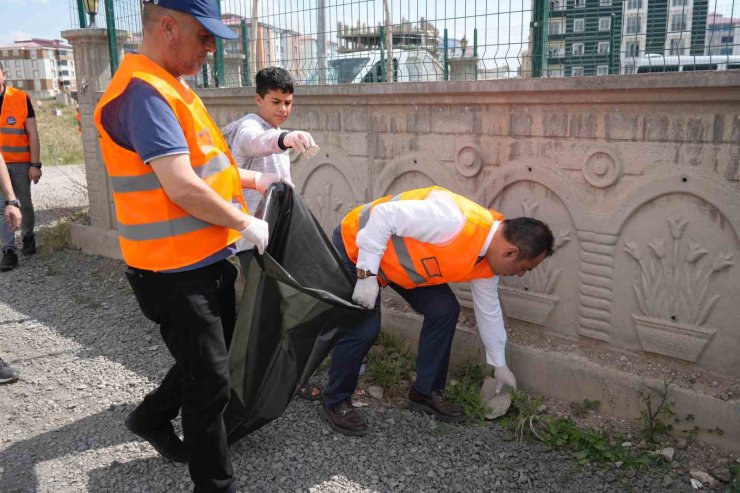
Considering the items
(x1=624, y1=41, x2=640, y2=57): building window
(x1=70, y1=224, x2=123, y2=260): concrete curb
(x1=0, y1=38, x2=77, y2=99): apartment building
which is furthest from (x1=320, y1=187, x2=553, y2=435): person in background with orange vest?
(x1=0, y1=38, x2=77, y2=99): apartment building

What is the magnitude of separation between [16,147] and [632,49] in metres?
5.70

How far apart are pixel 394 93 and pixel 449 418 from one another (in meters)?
2.02

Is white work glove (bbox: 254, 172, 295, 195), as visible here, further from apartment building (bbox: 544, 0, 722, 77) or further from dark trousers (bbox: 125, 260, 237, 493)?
apartment building (bbox: 544, 0, 722, 77)

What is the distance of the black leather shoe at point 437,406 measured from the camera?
3.18m

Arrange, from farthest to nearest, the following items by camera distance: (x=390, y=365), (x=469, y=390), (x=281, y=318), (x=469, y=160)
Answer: (x=469, y=160)
(x=390, y=365)
(x=469, y=390)
(x=281, y=318)

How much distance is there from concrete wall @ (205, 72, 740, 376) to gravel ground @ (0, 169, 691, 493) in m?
0.79

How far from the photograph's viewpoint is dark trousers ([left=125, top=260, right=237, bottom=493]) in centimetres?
226

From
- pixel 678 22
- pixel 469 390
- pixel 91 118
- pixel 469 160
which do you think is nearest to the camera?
pixel 678 22

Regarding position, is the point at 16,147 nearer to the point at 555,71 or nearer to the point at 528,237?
the point at 555,71

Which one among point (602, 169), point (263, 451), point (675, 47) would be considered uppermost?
point (675, 47)

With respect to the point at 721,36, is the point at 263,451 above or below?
below

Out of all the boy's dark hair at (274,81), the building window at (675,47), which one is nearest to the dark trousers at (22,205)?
the boy's dark hair at (274,81)

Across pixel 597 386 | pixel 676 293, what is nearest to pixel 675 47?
pixel 676 293

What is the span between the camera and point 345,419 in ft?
10.2
